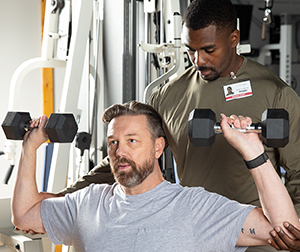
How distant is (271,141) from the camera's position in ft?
4.11

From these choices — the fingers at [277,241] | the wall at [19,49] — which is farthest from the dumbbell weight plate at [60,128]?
the wall at [19,49]

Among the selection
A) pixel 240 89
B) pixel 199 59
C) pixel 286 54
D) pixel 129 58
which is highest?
pixel 286 54

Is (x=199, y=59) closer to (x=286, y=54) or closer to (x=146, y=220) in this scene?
(x=146, y=220)

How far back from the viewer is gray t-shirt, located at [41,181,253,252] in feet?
4.50

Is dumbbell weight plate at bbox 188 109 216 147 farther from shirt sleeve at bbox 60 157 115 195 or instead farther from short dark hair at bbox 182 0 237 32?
shirt sleeve at bbox 60 157 115 195

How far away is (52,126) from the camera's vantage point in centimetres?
150

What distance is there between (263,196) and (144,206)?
1.44 feet

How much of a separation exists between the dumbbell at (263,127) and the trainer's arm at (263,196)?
0.11 ft

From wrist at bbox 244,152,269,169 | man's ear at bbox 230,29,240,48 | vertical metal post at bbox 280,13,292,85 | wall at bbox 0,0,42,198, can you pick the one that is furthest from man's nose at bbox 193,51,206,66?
wall at bbox 0,0,42,198

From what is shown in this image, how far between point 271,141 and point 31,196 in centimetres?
92

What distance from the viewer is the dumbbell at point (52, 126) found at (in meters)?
1.49

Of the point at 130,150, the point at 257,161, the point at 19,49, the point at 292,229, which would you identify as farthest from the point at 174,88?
the point at 19,49

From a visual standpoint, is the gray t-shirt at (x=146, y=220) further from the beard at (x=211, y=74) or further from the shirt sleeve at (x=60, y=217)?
the beard at (x=211, y=74)

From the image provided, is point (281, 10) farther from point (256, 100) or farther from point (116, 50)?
point (256, 100)
